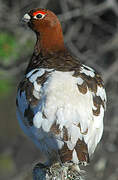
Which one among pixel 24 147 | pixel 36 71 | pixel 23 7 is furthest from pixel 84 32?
pixel 36 71

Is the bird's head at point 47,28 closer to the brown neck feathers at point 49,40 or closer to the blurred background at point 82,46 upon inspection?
the brown neck feathers at point 49,40

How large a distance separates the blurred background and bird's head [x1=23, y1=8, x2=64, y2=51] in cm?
192

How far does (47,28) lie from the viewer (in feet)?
16.5

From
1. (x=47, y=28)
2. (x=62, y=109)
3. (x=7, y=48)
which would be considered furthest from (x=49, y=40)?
(x=7, y=48)

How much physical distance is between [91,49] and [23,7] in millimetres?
1440

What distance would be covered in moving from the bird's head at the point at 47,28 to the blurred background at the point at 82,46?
75.6 inches

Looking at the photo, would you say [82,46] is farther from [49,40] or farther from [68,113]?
[68,113]

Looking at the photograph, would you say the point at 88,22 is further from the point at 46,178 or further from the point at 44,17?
the point at 46,178

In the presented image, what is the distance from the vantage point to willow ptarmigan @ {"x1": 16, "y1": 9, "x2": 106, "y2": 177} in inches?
153

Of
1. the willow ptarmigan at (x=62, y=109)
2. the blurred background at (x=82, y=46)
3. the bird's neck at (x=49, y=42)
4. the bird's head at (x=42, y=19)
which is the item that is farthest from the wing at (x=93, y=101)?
the blurred background at (x=82, y=46)

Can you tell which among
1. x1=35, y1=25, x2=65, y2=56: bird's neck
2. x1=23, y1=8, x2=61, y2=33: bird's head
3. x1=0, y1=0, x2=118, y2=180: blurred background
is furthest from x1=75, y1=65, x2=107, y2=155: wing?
x1=0, y1=0, x2=118, y2=180: blurred background

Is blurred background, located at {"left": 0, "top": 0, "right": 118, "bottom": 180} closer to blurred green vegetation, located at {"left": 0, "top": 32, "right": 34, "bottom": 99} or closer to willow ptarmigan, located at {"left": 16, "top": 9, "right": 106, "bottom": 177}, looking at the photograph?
blurred green vegetation, located at {"left": 0, "top": 32, "right": 34, "bottom": 99}

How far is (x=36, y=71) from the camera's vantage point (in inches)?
174

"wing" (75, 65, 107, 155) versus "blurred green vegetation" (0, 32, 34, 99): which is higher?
"blurred green vegetation" (0, 32, 34, 99)
